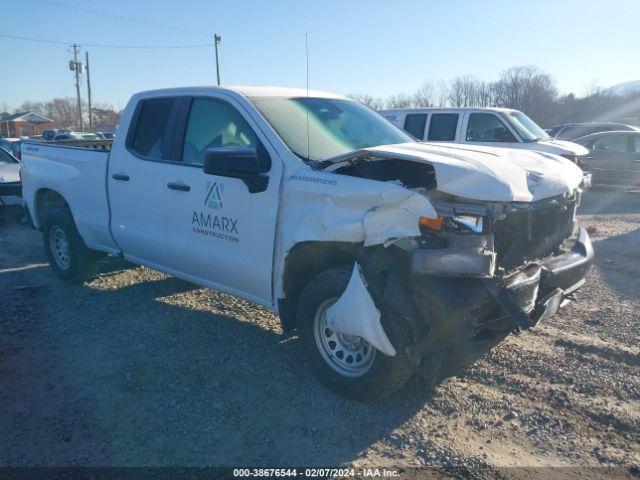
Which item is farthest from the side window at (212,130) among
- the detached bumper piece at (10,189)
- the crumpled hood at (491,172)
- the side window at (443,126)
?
the side window at (443,126)

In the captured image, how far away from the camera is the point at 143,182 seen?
523cm

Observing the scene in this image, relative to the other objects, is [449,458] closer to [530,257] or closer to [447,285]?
[447,285]

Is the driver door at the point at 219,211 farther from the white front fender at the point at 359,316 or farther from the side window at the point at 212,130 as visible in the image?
→ the white front fender at the point at 359,316

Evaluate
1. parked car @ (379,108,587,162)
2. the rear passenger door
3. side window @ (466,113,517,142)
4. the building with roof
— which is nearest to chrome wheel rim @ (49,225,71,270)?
the rear passenger door

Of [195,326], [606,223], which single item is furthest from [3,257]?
[606,223]

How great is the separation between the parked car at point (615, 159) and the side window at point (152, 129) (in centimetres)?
1288

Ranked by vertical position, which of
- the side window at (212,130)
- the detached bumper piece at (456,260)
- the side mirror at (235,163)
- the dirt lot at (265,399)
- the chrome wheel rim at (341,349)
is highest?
the side window at (212,130)

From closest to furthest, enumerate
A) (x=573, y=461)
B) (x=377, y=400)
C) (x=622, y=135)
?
(x=573, y=461) → (x=377, y=400) → (x=622, y=135)

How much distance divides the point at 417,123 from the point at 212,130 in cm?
884

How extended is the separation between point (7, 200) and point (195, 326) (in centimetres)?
773

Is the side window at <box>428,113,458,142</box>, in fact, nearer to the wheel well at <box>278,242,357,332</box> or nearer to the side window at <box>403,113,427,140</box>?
the side window at <box>403,113,427,140</box>

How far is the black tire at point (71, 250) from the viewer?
6.41m

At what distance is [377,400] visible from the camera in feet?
12.3

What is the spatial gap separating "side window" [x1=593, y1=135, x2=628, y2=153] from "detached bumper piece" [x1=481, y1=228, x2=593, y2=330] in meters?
13.0
